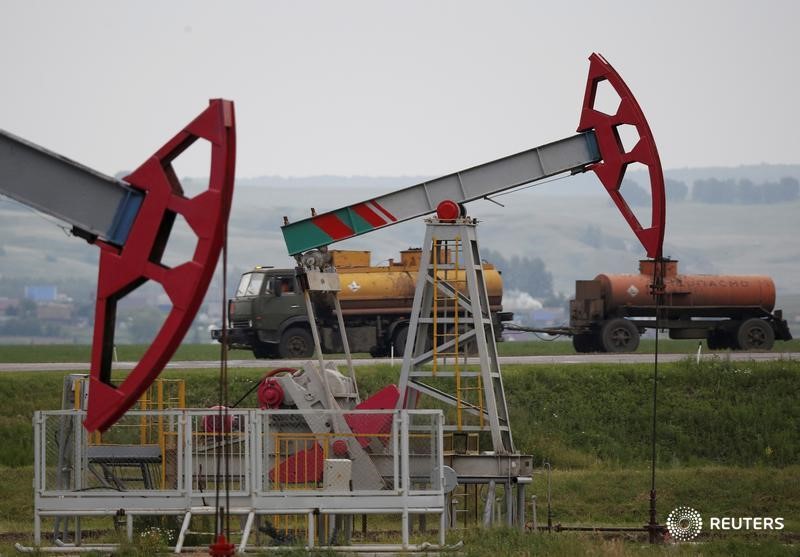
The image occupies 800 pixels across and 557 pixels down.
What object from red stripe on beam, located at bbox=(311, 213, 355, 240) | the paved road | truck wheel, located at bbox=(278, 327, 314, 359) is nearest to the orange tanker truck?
the paved road

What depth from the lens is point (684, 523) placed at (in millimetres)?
20906

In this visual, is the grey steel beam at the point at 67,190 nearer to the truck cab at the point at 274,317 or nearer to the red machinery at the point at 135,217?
the red machinery at the point at 135,217

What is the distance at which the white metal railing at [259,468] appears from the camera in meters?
15.6

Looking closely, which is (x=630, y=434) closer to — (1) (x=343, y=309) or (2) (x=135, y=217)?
(1) (x=343, y=309)

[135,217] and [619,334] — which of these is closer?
[135,217]

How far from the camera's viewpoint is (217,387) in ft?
91.9

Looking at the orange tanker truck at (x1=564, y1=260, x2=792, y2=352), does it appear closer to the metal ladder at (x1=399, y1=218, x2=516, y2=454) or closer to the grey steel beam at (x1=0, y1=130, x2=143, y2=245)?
the metal ladder at (x1=399, y1=218, x2=516, y2=454)

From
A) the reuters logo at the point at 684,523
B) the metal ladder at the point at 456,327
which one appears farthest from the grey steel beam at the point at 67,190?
the reuters logo at the point at 684,523

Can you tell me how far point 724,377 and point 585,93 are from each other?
32.7 feet

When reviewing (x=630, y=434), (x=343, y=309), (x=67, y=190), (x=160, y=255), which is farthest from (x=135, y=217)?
(x=343, y=309)

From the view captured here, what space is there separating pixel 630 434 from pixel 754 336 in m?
11.3

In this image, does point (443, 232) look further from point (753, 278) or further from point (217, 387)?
point (753, 278)

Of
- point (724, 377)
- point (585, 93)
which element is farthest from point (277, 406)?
point (724, 377)

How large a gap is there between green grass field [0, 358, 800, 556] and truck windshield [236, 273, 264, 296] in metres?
5.15
